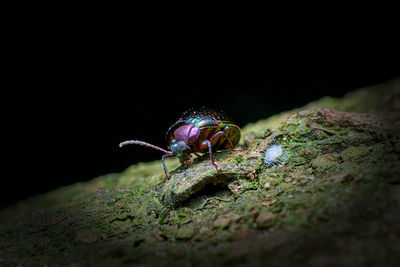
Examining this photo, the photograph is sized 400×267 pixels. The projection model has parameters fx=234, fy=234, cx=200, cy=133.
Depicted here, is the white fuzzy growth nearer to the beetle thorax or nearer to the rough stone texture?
the rough stone texture

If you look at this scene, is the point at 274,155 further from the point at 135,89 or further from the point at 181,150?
the point at 135,89

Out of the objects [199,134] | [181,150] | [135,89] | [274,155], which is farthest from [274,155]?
[135,89]

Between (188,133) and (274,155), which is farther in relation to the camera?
(188,133)

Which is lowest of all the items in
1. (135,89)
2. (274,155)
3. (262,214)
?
(262,214)

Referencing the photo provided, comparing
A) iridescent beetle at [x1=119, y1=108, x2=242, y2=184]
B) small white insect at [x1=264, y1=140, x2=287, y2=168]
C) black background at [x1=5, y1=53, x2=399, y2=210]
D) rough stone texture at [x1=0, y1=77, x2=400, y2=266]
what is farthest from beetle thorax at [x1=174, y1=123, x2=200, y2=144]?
black background at [x1=5, y1=53, x2=399, y2=210]

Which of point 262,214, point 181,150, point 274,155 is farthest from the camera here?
point 181,150

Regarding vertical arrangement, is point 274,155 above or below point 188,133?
below

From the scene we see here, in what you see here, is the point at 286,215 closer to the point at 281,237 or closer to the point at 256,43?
the point at 281,237
